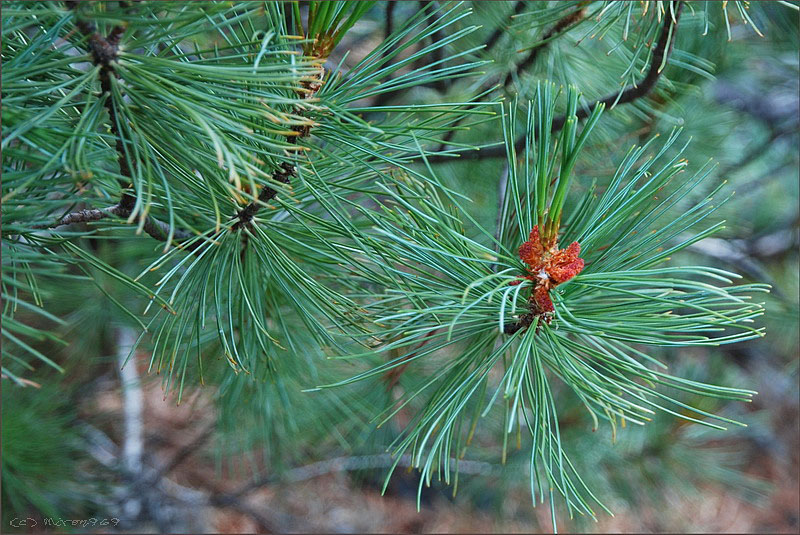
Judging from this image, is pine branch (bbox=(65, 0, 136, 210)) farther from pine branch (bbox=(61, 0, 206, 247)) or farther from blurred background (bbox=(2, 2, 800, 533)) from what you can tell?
blurred background (bbox=(2, 2, 800, 533))

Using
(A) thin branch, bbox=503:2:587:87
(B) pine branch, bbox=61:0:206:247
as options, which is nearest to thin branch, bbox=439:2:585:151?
(A) thin branch, bbox=503:2:587:87

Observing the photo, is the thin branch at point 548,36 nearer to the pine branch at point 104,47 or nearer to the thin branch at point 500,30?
the thin branch at point 500,30

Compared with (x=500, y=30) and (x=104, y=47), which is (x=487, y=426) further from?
(x=104, y=47)

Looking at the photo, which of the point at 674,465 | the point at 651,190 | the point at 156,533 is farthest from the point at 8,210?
the point at 674,465

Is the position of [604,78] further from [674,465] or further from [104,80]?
[674,465]

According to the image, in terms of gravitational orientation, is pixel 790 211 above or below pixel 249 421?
above

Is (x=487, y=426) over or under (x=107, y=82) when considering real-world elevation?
under

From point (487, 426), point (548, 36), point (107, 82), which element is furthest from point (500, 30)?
point (487, 426)

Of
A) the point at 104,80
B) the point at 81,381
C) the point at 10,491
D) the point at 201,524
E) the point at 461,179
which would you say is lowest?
the point at 201,524
